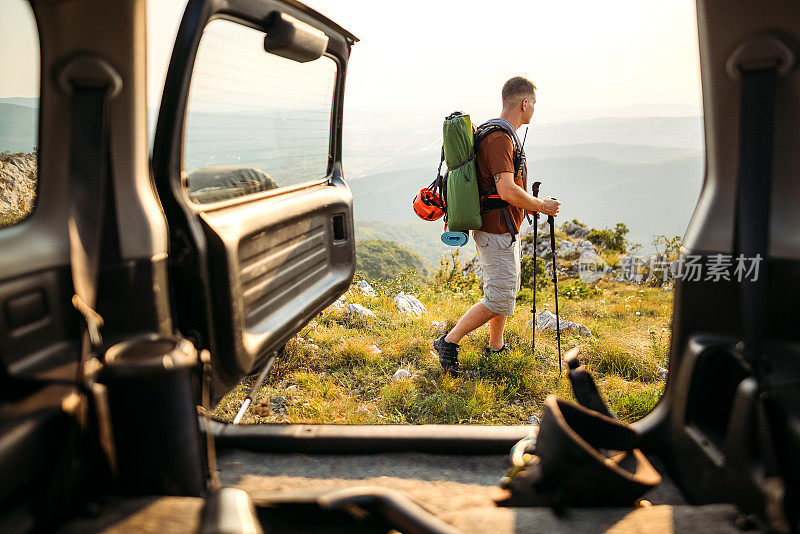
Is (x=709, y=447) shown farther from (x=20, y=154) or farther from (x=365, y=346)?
(x=365, y=346)

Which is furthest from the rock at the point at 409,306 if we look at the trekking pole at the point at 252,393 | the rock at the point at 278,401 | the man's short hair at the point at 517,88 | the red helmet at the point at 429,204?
the trekking pole at the point at 252,393

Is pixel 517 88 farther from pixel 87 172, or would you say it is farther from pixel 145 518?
pixel 145 518

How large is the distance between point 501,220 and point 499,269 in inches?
13.1

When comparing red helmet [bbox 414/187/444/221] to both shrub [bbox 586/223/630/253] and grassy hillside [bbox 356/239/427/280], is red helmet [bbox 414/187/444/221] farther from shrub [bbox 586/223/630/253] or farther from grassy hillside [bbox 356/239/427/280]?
grassy hillside [bbox 356/239/427/280]

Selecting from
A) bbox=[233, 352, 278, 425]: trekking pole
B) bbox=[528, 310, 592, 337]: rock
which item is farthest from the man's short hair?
bbox=[233, 352, 278, 425]: trekking pole

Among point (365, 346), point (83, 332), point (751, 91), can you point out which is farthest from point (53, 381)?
point (365, 346)

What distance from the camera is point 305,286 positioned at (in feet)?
9.95

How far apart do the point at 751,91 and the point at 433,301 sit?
5.10 metres

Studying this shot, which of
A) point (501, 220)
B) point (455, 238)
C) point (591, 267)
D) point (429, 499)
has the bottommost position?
point (591, 267)

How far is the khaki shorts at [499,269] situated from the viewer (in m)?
3.84

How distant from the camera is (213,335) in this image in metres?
2.19

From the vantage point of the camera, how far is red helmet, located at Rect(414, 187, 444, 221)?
398 centimetres

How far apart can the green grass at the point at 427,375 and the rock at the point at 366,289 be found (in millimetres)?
1063

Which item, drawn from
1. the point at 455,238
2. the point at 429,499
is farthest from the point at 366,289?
the point at 429,499
